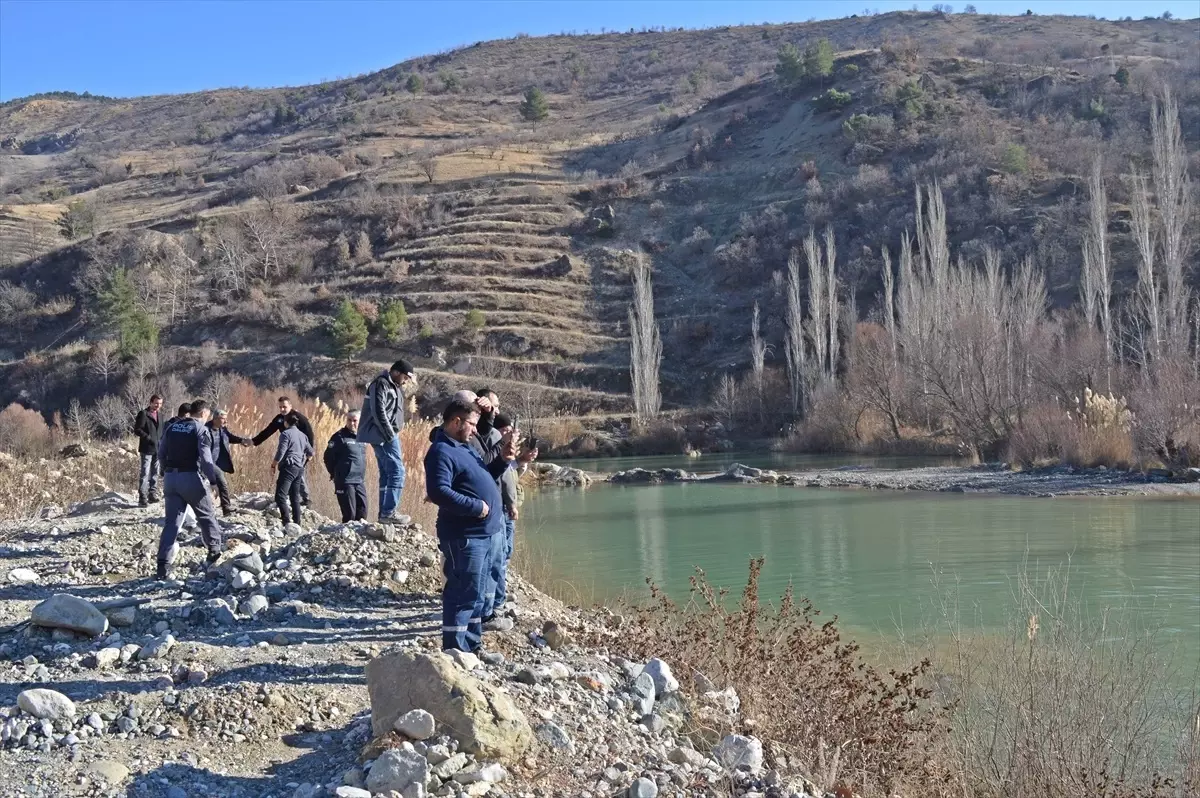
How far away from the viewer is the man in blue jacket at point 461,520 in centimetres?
598

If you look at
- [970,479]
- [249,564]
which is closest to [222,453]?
[249,564]

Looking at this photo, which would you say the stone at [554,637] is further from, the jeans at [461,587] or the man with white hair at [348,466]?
the man with white hair at [348,466]

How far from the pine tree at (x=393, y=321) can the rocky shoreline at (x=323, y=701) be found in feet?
156

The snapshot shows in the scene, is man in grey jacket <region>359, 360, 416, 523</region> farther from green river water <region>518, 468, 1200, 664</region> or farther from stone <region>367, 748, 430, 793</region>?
stone <region>367, 748, 430, 793</region>

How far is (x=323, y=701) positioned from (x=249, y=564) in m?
3.30

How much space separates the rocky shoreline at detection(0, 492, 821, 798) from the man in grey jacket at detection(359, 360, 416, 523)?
139cm

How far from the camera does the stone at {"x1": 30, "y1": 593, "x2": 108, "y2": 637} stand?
665cm

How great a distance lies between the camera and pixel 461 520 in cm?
611

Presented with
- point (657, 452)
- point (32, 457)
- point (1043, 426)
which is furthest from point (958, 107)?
point (32, 457)

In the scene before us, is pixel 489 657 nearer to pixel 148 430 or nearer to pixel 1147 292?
pixel 148 430

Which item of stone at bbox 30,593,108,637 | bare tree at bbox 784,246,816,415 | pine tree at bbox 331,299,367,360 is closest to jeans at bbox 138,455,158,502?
stone at bbox 30,593,108,637

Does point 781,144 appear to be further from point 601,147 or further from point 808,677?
point 808,677

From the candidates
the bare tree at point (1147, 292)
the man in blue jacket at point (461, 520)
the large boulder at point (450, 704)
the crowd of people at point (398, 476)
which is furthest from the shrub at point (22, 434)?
the bare tree at point (1147, 292)

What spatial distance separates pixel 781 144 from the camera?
75.9 metres
